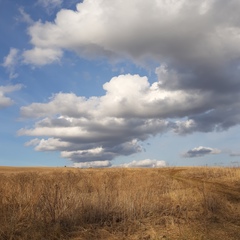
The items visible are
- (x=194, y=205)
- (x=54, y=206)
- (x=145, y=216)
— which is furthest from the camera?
(x=194, y=205)

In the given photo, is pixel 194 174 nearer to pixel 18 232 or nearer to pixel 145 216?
pixel 145 216

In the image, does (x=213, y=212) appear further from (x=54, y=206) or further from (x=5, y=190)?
(x=5, y=190)

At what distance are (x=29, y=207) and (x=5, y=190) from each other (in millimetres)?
2162

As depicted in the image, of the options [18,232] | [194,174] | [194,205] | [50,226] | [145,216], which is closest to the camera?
[18,232]

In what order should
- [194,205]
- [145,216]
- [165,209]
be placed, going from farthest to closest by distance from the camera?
[194,205]
[165,209]
[145,216]

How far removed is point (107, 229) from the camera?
32.0ft

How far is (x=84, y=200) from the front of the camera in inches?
447

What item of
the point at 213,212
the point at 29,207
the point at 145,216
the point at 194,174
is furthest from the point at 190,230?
the point at 194,174

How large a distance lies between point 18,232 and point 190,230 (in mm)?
4558

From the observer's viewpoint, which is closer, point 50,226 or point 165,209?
point 50,226

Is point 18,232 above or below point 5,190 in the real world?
below

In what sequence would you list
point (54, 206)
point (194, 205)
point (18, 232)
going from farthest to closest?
point (194, 205), point (54, 206), point (18, 232)

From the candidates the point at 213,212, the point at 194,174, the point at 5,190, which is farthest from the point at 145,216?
the point at 194,174

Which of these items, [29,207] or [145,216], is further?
[145,216]
